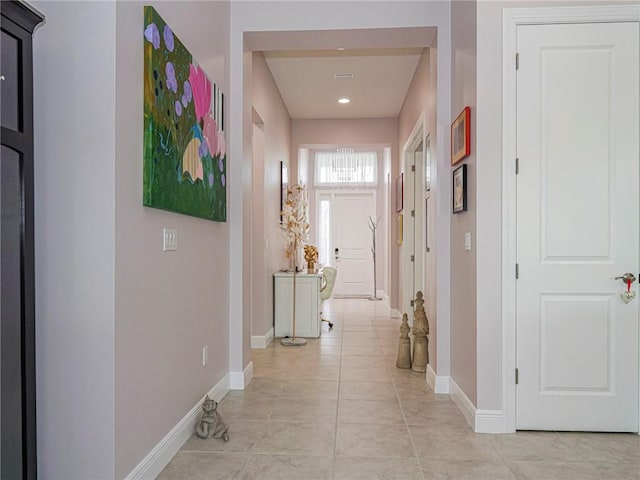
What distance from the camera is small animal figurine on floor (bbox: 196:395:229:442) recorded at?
256cm

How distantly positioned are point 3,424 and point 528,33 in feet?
10.2

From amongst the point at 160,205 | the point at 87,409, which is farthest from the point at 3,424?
the point at 160,205

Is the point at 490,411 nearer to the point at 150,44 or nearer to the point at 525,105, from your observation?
the point at 525,105

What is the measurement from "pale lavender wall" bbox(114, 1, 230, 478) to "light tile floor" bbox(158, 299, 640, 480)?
34cm

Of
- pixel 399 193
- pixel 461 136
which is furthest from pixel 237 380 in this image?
pixel 399 193

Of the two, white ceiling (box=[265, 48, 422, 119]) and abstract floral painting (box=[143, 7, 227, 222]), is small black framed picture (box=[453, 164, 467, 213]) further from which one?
white ceiling (box=[265, 48, 422, 119])

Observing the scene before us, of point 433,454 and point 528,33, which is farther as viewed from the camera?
point 528,33

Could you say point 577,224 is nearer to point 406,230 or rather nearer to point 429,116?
point 429,116

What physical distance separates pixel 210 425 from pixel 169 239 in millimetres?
1089

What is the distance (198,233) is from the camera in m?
2.77

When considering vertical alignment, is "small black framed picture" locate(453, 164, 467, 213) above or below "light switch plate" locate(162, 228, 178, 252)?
above

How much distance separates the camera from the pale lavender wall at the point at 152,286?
1.82 m

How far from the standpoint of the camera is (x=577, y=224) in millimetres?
2652

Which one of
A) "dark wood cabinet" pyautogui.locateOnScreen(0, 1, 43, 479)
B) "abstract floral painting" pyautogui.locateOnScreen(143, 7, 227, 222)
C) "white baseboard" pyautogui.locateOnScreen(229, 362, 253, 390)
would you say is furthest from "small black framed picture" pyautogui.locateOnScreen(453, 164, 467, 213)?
"dark wood cabinet" pyautogui.locateOnScreen(0, 1, 43, 479)
